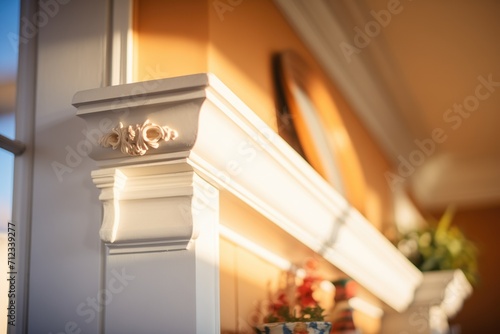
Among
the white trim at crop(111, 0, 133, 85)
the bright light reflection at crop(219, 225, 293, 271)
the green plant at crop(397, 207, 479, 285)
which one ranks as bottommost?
the bright light reflection at crop(219, 225, 293, 271)

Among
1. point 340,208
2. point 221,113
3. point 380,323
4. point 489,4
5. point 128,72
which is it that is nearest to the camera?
point 221,113

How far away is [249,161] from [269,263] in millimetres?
624

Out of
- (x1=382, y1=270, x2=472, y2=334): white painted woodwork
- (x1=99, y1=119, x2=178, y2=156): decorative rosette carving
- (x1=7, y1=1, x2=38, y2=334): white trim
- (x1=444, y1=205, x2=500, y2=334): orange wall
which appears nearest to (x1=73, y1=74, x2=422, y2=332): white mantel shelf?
(x1=99, y1=119, x2=178, y2=156): decorative rosette carving

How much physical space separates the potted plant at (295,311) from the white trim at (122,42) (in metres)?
0.73

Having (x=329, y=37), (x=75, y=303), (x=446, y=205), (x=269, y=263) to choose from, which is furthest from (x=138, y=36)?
(x=446, y=205)

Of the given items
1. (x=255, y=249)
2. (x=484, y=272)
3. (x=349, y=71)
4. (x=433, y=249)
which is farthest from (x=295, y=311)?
(x=484, y=272)

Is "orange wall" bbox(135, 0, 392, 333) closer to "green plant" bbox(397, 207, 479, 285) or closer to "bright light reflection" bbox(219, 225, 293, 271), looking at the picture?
"bright light reflection" bbox(219, 225, 293, 271)

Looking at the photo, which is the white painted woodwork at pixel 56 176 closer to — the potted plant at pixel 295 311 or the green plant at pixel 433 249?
the potted plant at pixel 295 311

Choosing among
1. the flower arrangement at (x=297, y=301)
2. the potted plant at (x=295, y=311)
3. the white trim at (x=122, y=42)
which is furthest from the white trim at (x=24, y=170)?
the flower arrangement at (x=297, y=301)

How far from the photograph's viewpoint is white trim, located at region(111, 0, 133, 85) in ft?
5.65

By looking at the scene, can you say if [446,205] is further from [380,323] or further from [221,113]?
[221,113]

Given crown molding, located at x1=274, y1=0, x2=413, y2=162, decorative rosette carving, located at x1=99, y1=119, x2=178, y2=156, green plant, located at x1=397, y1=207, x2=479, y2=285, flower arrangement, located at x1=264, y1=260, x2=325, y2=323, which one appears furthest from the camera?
green plant, located at x1=397, y1=207, x2=479, y2=285

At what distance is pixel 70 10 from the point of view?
1.82m

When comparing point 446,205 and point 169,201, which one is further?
point 446,205
